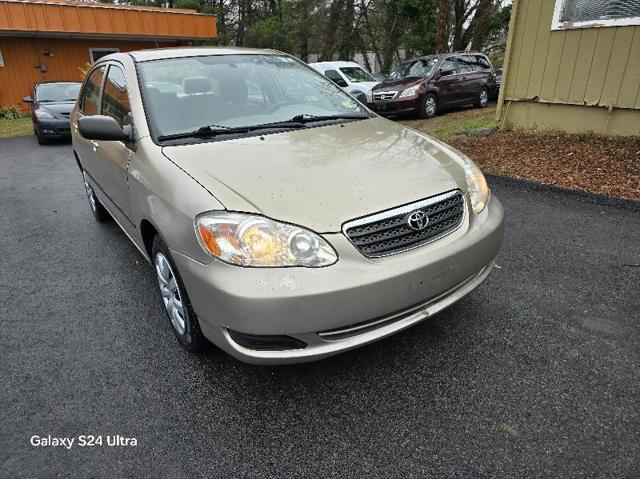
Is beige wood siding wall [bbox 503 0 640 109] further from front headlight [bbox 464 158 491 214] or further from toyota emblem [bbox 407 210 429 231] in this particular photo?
toyota emblem [bbox 407 210 429 231]

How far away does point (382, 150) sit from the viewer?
8.43ft

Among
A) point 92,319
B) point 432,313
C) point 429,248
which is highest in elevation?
point 429,248

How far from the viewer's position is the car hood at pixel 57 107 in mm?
10516

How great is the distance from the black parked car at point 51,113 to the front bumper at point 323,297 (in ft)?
33.8

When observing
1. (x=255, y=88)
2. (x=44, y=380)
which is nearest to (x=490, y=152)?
(x=255, y=88)

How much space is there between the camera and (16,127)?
14258 mm

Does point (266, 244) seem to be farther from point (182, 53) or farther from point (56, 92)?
point (56, 92)

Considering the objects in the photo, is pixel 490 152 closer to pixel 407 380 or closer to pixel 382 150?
pixel 382 150

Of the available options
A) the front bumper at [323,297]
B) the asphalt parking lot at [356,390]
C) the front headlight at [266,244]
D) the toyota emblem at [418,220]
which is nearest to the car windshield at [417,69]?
the asphalt parking lot at [356,390]

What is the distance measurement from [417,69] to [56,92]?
30.7 ft

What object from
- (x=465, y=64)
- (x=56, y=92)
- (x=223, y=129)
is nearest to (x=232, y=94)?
(x=223, y=129)

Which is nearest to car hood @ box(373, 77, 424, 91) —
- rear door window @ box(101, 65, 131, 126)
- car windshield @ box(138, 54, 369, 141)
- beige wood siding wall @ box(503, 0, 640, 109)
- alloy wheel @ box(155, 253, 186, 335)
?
beige wood siding wall @ box(503, 0, 640, 109)

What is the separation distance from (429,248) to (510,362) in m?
0.84

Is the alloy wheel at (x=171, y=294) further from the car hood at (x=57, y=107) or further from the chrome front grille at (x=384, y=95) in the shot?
the car hood at (x=57, y=107)
